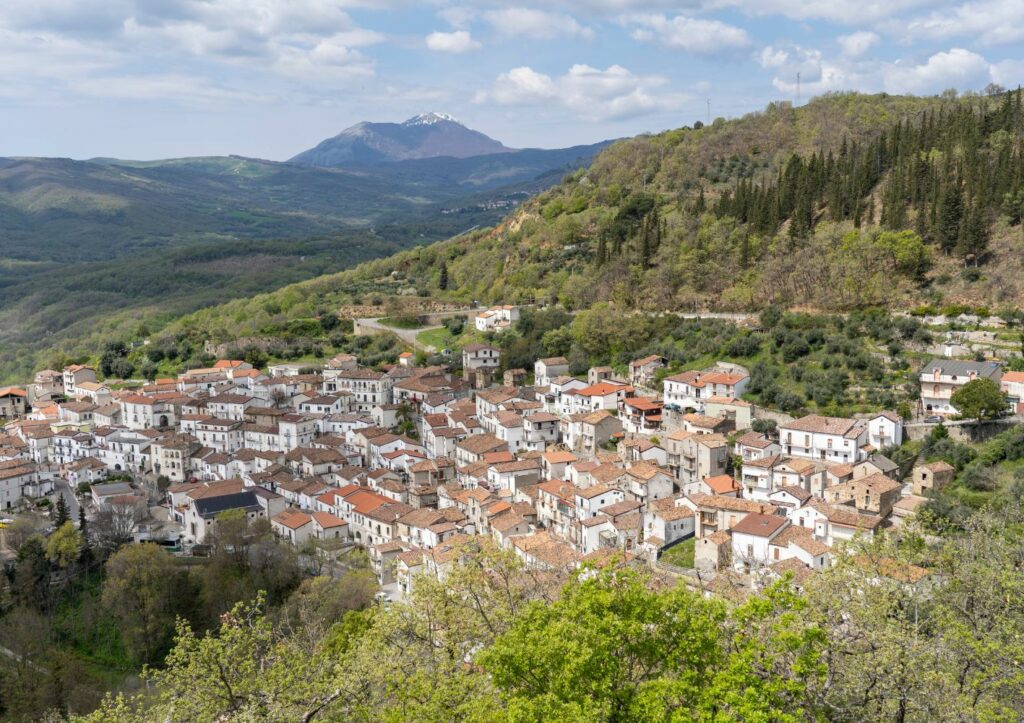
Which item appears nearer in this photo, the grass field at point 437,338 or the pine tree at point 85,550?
the pine tree at point 85,550

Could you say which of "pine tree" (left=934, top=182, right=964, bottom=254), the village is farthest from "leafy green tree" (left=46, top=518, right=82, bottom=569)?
"pine tree" (left=934, top=182, right=964, bottom=254)

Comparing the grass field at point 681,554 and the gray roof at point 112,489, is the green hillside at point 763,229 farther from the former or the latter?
the gray roof at point 112,489

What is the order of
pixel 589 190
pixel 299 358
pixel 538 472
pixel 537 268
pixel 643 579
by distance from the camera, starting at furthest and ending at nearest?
pixel 589 190, pixel 537 268, pixel 299 358, pixel 538 472, pixel 643 579

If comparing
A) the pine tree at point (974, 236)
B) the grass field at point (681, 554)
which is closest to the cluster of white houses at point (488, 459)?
the grass field at point (681, 554)

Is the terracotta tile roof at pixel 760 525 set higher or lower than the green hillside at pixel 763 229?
lower

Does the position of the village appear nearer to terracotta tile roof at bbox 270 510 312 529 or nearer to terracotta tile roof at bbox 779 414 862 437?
terracotta tile roof at bbox 779 414 862 437

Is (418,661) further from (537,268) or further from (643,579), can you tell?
(537,268)

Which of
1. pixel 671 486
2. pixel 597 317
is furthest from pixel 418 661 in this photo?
pixel 597 317

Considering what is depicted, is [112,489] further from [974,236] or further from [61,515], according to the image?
[974,236]
